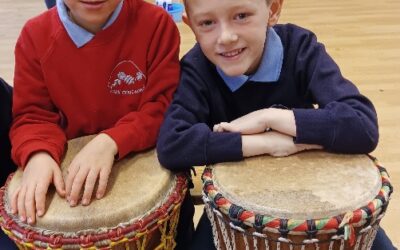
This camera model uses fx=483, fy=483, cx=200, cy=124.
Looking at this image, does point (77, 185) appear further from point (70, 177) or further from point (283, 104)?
→ point (283, 104)

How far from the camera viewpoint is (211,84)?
1149mm

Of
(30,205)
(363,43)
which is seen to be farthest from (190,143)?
(363,43)

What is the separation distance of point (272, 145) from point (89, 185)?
0.38m

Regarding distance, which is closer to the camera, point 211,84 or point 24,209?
point 24,209

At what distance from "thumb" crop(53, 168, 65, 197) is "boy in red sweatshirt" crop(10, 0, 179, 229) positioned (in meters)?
0.06

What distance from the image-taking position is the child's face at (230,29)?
1028 millimetres

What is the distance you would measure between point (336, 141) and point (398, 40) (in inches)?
93.0

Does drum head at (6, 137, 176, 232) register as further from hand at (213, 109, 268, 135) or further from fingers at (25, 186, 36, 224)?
hand at (213, 109, 268, 135)

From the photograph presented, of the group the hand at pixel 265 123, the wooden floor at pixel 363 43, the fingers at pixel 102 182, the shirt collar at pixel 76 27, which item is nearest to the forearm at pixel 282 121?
the hand at pixel 265 123

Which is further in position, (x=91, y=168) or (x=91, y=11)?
(x=91, y=11)

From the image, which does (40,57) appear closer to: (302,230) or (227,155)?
(227,155)

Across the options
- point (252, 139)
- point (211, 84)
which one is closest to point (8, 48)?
point (211, 84)

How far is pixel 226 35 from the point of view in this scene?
1036mm

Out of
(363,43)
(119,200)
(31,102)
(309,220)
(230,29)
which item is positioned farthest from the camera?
(363,43)
